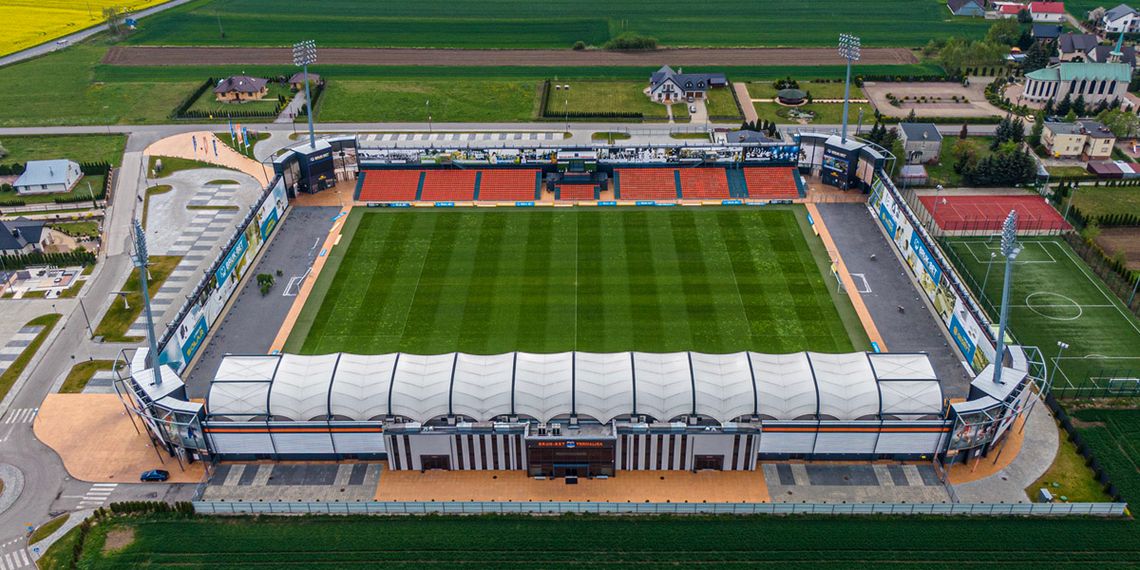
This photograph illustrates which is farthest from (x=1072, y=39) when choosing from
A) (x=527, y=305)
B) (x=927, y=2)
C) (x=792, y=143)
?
(x=527, y=305)

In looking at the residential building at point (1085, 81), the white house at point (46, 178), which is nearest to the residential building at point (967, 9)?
the residential building at point (1085, 81)

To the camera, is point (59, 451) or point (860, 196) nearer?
point (59, 451)

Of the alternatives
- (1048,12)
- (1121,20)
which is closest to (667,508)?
(1121,20)

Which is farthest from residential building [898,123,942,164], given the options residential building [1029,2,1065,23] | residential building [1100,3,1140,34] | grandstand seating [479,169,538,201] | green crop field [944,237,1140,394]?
residential building [1029,2,1065,23]

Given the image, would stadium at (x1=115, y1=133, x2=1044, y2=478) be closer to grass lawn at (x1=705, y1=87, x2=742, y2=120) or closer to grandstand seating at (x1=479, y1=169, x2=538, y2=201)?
grandstand seating at (x1=479, y1=169, x2=538, y2=201)

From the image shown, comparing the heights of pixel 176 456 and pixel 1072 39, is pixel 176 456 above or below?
below

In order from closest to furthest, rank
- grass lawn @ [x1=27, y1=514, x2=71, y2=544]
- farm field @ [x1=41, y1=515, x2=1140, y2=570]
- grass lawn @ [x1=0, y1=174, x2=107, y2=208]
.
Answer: farm field @ [x1=41, y1=515, x2=1140, y2=570] → grass lawn @ [x1=27, y1=514, x2=71, y2=544] → grass lawn @ [x1=0, y1=174, x2=107, y2=208]

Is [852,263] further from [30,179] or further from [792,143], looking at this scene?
[30,179]
